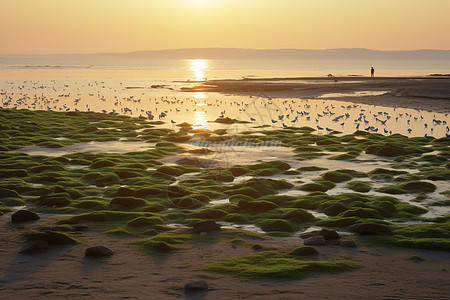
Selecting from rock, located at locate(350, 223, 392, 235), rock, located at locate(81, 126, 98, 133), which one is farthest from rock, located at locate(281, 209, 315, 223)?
rock, located at locate(81, 126, 98, 133)

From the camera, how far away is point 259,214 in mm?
14836

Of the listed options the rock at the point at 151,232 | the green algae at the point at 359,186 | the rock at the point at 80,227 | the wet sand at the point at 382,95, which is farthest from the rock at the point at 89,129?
the wet sand at the point at 382,95

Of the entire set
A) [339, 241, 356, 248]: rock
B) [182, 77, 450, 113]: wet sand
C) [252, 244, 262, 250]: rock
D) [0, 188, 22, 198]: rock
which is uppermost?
[182, 77, 450, 113]: wet sand

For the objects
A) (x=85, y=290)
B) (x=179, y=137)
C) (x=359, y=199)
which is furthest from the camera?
(x=179, y=137)

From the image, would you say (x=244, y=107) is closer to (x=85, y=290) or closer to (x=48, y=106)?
(x=48, y=106)

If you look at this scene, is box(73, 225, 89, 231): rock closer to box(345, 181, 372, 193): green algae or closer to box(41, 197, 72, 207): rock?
box(41, 197, 72, 207): rock

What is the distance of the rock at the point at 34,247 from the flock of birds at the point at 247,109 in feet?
74.2

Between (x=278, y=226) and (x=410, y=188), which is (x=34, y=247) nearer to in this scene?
(x=278, y=226)

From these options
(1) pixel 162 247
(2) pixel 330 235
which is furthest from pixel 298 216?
(1) pixel 162 247

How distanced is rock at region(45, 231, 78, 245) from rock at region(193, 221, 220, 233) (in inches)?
113

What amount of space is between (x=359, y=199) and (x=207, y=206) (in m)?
4.32

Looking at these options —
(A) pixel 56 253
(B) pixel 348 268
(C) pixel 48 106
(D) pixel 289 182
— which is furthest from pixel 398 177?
(C) pixel 48 106

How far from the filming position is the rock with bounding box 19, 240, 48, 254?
454 inches

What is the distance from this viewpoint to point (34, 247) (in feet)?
38.0
